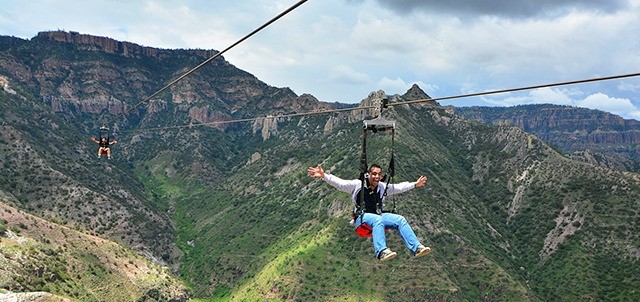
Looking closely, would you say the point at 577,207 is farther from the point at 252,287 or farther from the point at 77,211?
the point at 77,211

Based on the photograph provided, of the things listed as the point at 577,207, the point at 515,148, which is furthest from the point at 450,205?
the point at 515,148

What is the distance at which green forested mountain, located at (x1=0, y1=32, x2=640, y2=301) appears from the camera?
299 ft

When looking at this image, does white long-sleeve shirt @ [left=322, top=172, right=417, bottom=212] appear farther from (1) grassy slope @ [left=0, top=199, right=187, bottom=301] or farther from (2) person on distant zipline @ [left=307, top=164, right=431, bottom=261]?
(1) grassy slope @ [left=0, top=199, right=187, bottom=301]

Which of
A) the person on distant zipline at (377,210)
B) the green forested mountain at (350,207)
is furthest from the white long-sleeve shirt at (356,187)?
the green forested mountain at (350,207)

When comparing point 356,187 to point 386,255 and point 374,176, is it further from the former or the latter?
point 386,255

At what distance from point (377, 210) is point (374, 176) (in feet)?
3.61

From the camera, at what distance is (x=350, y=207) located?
10856 cm

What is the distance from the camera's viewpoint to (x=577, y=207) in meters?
112

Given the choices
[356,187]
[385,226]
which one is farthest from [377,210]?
[356,187]

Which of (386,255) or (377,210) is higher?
(377,210)

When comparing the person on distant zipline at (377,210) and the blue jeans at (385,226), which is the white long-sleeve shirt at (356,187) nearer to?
the person on distant zipline at (377,210)

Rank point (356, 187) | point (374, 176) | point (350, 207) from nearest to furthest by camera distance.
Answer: point (374, 176), point (356, 187), point (350, 207)

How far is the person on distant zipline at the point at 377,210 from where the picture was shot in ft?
49.6

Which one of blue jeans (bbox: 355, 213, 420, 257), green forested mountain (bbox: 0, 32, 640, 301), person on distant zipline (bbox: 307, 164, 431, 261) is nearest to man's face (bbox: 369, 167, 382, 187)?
person on distant zipline (bbox: 307, 164, 431, 261)
